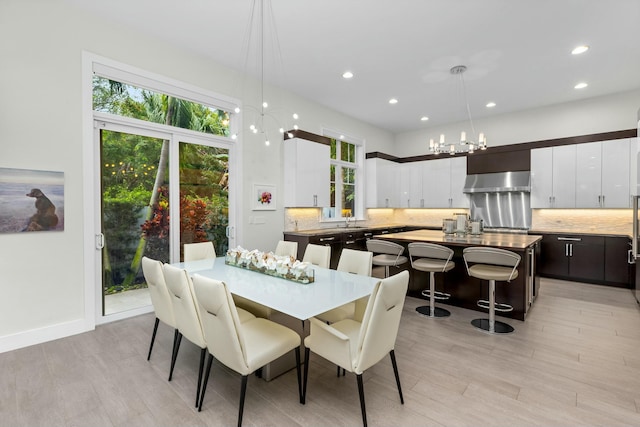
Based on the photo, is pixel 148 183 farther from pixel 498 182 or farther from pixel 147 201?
pixel 498 182

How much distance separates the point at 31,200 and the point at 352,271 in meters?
3.16

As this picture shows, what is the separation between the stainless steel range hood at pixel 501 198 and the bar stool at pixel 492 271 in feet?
11.1

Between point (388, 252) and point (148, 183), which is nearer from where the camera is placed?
point (148, 183)

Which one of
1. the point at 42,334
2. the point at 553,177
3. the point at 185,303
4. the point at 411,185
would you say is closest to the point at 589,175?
the point at 553,177

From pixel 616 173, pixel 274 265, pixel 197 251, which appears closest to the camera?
pixel 274 265

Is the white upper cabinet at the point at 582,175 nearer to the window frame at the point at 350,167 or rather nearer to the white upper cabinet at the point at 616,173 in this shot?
the white upper cabinet at the point at 616,173

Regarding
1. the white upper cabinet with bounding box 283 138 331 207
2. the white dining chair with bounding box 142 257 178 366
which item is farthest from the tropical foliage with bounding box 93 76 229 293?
the white dining chair with bounding box 142 257 178 366

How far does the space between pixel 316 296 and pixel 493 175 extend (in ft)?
19.5

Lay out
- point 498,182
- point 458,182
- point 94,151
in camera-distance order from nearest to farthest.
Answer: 1. point 94,151
2. point 498,182
3. point 458,182

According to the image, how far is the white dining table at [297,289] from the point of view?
75.1 inches

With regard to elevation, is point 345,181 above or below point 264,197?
above

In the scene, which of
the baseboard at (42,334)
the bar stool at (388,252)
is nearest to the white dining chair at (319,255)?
the bar stool at (388,252)

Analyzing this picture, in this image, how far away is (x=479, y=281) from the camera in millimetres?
3881

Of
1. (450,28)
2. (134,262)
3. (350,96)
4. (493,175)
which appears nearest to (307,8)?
(450,28)
